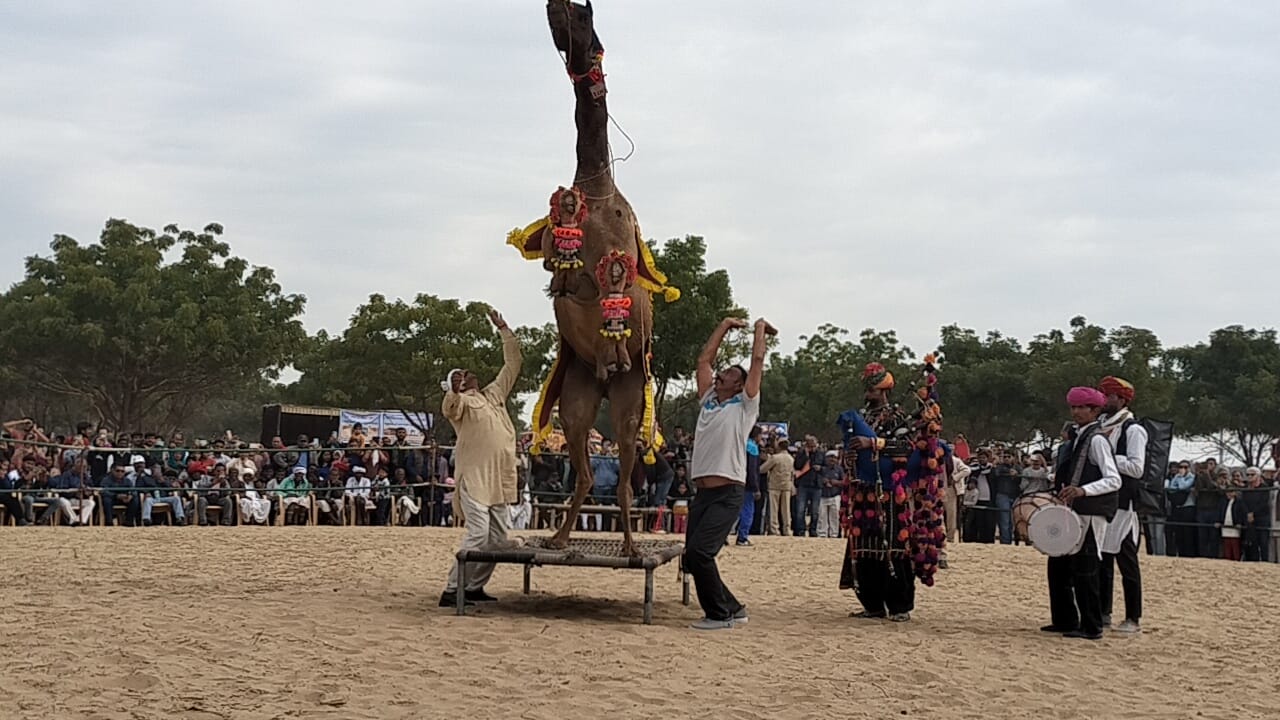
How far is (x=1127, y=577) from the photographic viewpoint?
10086mm

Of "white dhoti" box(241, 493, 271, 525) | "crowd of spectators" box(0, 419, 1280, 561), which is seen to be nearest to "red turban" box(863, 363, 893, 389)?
"crowd of spectators" box(0, 419, 1280, 561)

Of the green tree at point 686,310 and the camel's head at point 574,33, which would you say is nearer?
the camel's head at point 574,33

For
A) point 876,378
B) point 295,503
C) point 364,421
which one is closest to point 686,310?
point 364,421

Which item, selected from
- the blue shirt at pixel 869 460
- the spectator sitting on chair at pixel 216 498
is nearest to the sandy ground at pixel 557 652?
the blue shirt at pixel 869 460

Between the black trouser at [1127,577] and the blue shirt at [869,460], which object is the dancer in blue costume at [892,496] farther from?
the black trouser at [1127,577]

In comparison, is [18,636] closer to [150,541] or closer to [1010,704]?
[1010,704]

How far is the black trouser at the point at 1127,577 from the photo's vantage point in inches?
389

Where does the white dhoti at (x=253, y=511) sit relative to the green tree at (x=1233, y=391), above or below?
below

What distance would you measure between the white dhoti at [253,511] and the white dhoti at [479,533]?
1124cm

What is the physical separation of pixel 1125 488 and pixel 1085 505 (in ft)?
1.57

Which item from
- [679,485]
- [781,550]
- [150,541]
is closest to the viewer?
[150,541]

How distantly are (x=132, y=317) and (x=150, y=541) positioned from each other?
22.6 metres

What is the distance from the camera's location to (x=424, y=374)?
126 ft

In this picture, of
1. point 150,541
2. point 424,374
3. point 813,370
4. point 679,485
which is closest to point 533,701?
point 150,541
